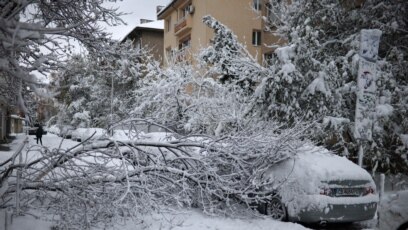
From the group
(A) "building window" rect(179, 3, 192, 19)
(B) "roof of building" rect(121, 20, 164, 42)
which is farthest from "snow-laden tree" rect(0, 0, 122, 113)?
(B) "roof of building" rect(121, 20, 164, 42)

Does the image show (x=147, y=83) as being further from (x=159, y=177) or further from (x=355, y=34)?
(x=159, y=177)

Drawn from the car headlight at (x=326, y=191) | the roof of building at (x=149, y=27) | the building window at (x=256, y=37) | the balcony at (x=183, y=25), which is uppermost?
the roof of building at (x=149, y=27)

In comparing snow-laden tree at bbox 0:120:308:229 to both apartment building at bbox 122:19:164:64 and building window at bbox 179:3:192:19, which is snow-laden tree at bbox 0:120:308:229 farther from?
apartment building at bbox 122:19:164:64

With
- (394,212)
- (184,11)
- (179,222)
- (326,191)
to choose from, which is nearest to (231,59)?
(326,191)

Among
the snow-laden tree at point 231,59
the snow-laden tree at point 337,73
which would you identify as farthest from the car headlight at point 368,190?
the snow-laden tree at point 231,59

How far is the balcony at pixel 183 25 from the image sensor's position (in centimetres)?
2989

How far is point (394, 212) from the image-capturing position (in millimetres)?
5887

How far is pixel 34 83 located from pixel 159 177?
3.76m

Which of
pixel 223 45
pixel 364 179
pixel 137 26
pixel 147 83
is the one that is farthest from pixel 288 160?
pixel 137 26

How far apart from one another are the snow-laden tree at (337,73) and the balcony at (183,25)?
15406 millimetres

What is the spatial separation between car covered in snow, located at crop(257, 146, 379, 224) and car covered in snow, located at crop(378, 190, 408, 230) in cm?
154

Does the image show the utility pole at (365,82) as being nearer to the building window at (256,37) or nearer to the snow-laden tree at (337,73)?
the snow-laden tree at (337,73)

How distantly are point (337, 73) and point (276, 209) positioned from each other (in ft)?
22.2

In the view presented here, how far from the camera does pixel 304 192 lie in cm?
764
